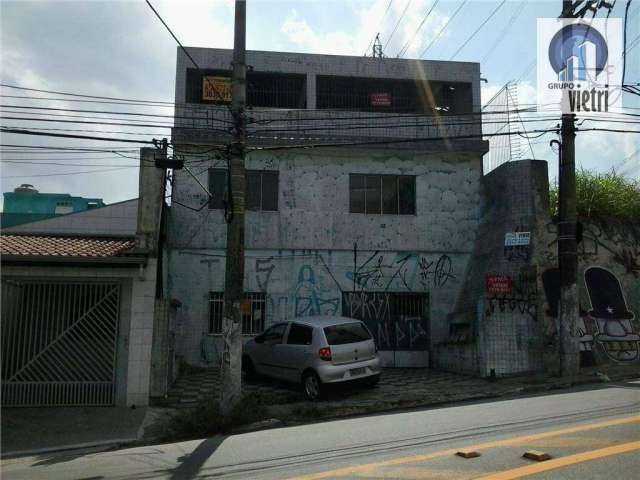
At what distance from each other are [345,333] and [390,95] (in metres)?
10.1

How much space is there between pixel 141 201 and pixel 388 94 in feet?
32.7

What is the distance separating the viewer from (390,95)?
18938 millimetres

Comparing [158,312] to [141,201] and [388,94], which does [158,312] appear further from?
[388,94]

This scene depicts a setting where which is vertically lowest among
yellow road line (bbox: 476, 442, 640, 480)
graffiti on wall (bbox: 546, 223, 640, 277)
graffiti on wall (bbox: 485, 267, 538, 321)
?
yellow road line (bbox: 476, 442, 640, 480)

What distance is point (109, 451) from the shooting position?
827 centimetres

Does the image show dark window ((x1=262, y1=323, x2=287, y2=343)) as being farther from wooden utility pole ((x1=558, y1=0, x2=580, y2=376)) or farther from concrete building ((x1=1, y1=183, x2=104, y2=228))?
concrete building ((x1=1, y1=183, x2=104, y2=228))

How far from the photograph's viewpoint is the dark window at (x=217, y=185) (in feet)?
55.2

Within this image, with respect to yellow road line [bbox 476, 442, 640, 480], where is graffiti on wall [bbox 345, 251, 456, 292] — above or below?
above

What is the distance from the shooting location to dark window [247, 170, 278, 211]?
17.0 meters

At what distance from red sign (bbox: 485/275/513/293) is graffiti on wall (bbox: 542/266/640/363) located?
124 centimetres

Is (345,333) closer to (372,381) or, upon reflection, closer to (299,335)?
(299,335)

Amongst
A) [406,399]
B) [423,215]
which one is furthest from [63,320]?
[423,215]

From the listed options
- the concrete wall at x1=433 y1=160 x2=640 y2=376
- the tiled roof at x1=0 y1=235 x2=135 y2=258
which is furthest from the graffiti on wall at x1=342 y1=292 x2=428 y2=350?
the tiled roof at x1=0 y1=235 x2=135 y2=258

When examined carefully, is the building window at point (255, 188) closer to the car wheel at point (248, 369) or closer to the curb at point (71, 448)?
the car wheel at point (248, 369)
